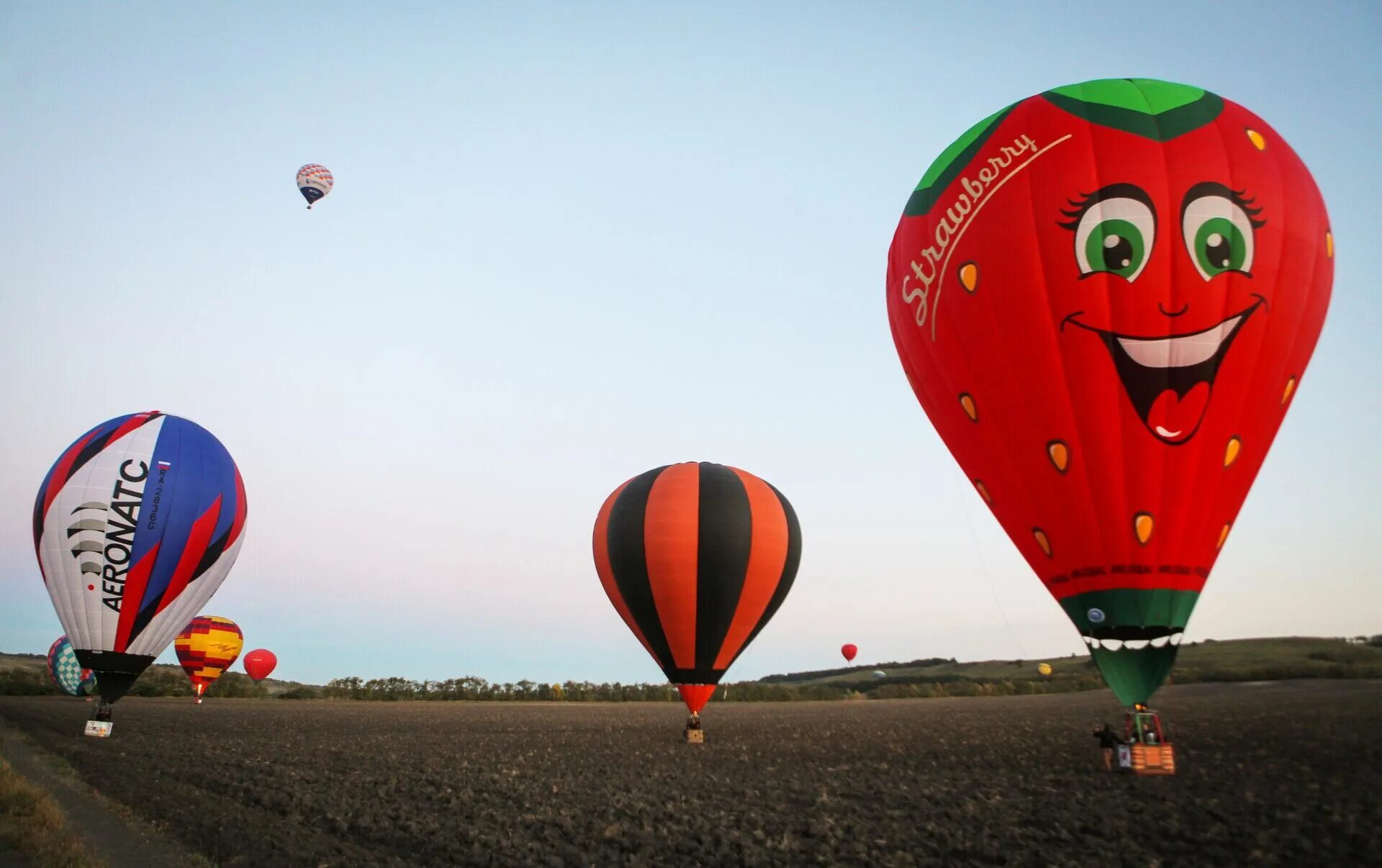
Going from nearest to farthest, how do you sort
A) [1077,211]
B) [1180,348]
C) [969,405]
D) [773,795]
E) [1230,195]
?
[1180,348], [1230,195], [1077,211], [773,795], [969,405]

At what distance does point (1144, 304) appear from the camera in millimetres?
11203

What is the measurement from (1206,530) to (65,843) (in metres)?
15.4

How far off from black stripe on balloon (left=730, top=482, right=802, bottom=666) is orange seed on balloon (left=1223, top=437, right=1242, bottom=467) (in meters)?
12.6

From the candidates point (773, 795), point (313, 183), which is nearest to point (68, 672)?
point (313, 183)

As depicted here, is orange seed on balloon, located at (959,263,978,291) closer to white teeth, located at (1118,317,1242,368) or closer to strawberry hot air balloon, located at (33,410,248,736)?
white teeth, located at (1118,317,1242,368)

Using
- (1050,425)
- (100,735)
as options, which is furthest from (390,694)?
(1050,425)

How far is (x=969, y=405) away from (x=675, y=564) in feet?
33.6

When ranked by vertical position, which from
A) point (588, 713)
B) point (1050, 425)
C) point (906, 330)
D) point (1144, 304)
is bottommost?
point (588, 713)

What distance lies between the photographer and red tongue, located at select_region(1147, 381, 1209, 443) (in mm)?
11148

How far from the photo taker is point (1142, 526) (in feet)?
36.6

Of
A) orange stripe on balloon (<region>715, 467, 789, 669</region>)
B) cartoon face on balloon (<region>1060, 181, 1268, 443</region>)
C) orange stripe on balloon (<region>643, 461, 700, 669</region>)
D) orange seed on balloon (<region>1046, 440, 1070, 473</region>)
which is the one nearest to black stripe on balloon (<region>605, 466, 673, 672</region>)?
orange stripe on balloon (<region>643, 461, 700, 669</region>)

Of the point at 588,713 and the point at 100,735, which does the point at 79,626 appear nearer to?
the point at 100,735

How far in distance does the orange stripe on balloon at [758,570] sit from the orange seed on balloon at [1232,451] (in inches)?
481

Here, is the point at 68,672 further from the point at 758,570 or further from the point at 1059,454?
the point at 1059,454
